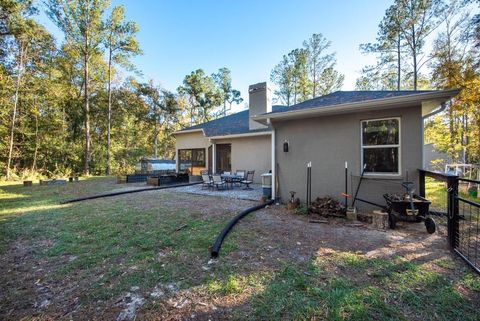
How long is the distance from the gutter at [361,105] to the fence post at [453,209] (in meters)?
2.09

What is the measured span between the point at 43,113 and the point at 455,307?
23.7 meters

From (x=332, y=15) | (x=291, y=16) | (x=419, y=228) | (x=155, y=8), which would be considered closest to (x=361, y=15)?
(x=332, y=15)

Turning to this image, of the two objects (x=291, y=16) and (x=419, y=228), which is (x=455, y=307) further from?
(x=291, y=16)

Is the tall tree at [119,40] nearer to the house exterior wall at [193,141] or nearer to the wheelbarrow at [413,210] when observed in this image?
the house exterior wall at [193,141]

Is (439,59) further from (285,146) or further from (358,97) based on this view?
(285,146)

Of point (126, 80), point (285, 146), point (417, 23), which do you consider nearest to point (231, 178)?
point (285, 146)

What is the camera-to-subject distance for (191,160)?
14734 mm

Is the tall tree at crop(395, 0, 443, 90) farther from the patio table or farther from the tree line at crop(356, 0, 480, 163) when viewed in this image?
the patio table

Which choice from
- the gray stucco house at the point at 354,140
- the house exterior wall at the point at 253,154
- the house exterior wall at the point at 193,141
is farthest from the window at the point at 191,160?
the gray stucco house at the point at 354,140

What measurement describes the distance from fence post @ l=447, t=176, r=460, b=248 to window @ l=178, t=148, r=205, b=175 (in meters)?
12.0

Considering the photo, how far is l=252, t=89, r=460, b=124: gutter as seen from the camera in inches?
179

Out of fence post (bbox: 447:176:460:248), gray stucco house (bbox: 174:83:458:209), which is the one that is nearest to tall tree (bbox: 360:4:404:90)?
gray stucco house (bbox: 174:83:458:209)

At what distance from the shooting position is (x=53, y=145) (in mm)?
17266

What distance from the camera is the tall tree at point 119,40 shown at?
1839 centimetres
